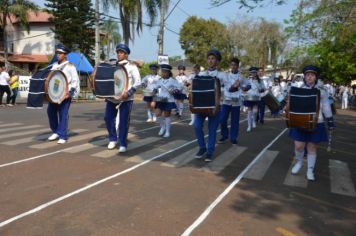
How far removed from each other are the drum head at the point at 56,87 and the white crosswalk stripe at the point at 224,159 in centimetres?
358

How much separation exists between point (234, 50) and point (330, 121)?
177 feet

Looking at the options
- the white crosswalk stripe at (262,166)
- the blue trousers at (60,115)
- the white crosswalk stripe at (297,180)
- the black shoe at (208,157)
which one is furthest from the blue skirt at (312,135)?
the blue trousers at (60,115)

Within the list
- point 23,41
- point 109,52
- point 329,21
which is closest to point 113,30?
point 109,52

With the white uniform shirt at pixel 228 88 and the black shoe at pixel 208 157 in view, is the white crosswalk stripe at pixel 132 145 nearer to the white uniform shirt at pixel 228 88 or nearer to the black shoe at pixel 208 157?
the black shoe at pixel 208 157

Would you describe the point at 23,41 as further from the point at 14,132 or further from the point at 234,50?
the point at 14,132

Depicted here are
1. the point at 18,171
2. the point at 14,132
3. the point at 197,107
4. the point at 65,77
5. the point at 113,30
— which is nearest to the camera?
the point at 18,171

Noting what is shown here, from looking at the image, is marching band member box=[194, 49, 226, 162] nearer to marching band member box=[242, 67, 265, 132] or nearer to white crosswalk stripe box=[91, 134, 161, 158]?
white crosswalk stripe box=[91, 134, 161, 158]

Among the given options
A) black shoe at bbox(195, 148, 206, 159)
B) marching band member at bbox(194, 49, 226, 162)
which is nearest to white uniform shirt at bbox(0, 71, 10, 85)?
marching band member at bbox(194, 49, 226, 162)

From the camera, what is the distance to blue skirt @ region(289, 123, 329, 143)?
7777 millimetres

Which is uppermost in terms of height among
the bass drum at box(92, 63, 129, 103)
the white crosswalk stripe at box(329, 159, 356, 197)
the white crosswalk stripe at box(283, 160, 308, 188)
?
the bass drum at box(92, 63, 129, 103)

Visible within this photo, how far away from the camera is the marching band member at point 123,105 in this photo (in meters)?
9.43

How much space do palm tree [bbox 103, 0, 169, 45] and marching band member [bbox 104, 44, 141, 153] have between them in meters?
26.3

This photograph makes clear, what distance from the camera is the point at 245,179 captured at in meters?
7.58

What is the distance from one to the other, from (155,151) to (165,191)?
10.5 ft
